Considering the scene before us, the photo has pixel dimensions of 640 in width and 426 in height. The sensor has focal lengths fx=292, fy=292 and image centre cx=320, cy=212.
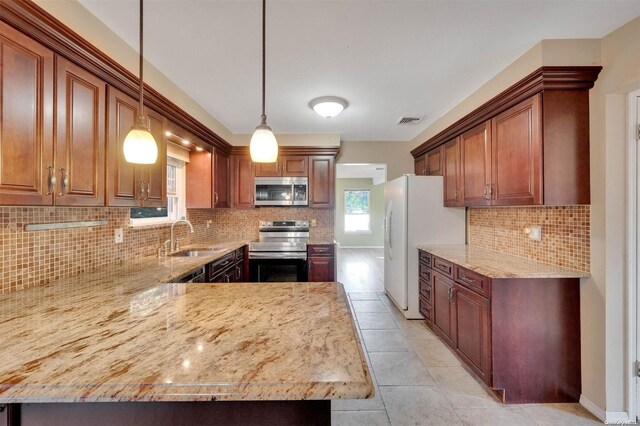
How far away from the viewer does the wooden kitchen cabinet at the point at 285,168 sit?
4309 mm

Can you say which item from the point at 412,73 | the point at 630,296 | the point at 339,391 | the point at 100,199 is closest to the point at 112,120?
the point at 100,199

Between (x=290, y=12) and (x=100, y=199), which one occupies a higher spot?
(x=290, y=12)

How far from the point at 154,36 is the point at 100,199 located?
1.15 meters

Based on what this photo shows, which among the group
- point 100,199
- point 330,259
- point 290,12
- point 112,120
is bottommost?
point 330,259

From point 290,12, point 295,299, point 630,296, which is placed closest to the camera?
point 295,299

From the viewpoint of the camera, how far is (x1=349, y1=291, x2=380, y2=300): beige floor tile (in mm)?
4359

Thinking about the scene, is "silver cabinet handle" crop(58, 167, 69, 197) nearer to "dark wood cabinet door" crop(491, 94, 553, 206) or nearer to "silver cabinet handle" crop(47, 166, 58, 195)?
"silver cabinet handle" crop(47, 166, 58, 195)

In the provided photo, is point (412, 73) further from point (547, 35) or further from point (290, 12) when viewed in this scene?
point (290, 12)

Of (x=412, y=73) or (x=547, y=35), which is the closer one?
(x=547, y=35)

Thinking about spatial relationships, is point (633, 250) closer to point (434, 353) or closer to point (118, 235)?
point (434, 353)

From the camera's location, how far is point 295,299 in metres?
1.46

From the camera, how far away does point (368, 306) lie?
4008 millimetres

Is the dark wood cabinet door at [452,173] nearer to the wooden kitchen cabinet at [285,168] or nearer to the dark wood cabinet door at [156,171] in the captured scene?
the wooden kitchen cabinet at [285,168]

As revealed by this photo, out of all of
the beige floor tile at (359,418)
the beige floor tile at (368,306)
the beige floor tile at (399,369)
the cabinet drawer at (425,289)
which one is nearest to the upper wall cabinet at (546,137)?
the cabinet drawer at (425,289)
